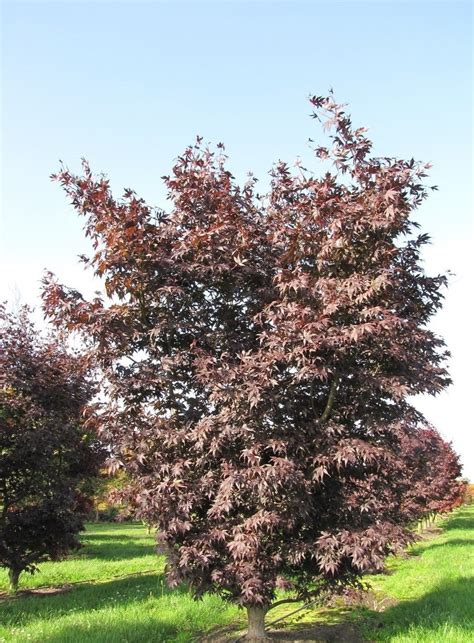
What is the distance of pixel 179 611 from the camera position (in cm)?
738

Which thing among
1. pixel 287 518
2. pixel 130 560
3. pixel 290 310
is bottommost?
pixel 130 560

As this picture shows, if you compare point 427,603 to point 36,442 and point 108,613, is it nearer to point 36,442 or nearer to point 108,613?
point 108,613

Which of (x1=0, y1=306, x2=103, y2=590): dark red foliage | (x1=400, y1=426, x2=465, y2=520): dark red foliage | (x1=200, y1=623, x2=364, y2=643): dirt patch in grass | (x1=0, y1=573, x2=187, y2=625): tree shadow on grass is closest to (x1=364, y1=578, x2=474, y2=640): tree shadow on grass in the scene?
(x1=200, y1=623, x2=364, y2=643): dirt patch in grass

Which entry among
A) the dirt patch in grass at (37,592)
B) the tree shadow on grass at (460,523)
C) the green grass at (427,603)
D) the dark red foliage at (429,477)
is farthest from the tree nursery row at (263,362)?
the tree shadow on grass at (460,523)

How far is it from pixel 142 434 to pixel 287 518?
176 cm

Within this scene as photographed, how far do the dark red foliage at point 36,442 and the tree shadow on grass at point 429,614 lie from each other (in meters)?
5.60

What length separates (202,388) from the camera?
6.12 meters

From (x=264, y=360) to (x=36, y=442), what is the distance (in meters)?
5.63

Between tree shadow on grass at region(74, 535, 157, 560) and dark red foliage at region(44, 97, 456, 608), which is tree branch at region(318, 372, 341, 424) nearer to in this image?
dark red foliage at region(44, 97, 456, 608)

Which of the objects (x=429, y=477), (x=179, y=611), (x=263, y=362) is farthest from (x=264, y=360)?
(x=429, y=477)

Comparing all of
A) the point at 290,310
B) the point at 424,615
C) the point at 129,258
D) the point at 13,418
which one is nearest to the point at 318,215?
the point at 290,310

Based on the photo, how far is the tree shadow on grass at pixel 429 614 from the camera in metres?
6.29

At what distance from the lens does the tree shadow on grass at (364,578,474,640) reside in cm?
629

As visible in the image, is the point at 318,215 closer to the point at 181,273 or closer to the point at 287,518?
the point at 181,273
